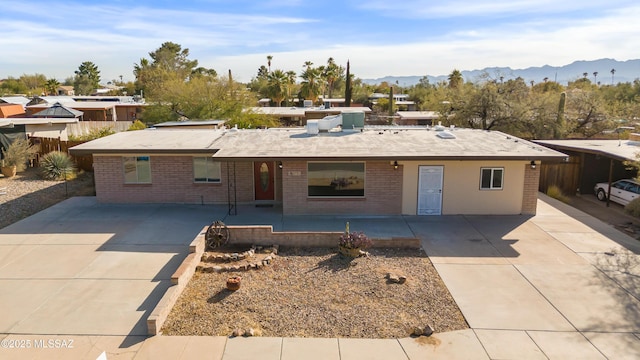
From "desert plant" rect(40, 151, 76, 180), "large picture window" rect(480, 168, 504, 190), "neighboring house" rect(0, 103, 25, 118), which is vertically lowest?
"desert plant" rect(40, 151, 76, 180)

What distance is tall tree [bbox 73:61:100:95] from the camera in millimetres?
89562

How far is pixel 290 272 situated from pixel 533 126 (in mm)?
23612

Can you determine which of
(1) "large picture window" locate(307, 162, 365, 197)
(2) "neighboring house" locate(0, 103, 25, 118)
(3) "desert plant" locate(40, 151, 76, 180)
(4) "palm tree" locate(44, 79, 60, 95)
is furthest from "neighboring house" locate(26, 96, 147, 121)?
(1) "large picture window" locate(307, 162, 365, 197)

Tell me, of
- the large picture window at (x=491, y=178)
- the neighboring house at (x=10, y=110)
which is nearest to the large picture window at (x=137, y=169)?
the large picture window at (x=491, y=178)

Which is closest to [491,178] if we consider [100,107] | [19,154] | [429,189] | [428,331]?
[429,189]

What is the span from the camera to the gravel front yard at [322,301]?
364 inches

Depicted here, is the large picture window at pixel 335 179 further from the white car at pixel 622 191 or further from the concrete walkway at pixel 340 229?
the white car at pixel 622 191

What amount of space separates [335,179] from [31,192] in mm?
14349

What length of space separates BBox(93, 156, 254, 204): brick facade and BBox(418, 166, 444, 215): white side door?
682 cm

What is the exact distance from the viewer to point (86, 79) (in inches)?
3607

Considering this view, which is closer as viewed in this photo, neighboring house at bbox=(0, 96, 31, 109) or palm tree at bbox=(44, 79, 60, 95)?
neighboring house at bbox=(0, 96, 31, 109)

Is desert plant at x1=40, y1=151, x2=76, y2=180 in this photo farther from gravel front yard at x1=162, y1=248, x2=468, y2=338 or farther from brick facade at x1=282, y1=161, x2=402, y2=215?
gravel front yard at x1=162, y1=248, x2=468, y2=338

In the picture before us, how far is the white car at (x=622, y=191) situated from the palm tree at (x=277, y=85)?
41.6 m

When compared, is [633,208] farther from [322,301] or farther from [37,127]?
[37,127]
